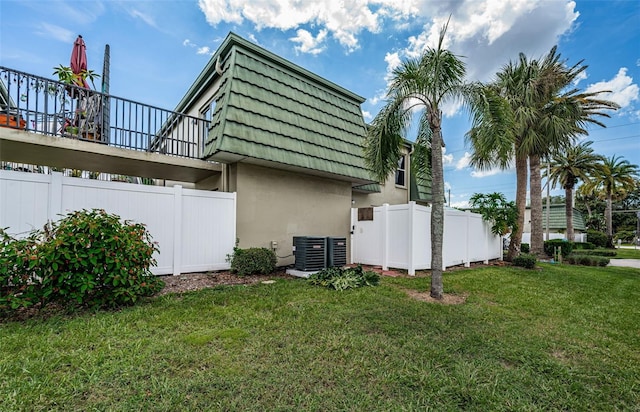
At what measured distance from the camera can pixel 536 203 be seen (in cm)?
1261

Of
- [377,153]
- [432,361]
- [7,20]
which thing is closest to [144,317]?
[432,361]

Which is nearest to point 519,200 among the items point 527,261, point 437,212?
point 527,261

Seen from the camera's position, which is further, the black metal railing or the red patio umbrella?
the red patio umbrella

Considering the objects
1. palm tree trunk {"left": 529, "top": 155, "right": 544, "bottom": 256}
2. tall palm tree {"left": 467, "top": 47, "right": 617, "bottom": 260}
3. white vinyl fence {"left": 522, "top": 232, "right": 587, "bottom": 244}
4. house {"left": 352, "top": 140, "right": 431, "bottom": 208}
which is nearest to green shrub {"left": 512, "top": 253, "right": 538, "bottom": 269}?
tall palm tree {"left": 467, "top": 47, "right": 617, "bottom": 260}

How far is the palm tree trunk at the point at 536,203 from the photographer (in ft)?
41.0

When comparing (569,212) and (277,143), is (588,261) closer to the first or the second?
(569,212)

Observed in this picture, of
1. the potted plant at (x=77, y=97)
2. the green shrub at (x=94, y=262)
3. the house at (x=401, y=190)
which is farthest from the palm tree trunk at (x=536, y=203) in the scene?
the potted plant at (x=77, y=97)

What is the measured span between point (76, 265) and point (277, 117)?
571cm

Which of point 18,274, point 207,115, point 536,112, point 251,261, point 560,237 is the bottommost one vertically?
point 560,237

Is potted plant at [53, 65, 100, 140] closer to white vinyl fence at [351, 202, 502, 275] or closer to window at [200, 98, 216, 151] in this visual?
→ window at [200, 98, 216, 151]

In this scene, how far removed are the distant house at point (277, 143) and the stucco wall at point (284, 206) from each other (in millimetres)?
28

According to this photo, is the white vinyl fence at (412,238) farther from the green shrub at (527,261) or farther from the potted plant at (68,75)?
the potted plant at (68,75)

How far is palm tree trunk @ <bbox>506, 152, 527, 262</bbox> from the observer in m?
11.6

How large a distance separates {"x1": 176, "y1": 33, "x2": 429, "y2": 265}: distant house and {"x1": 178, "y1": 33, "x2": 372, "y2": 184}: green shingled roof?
3cm
